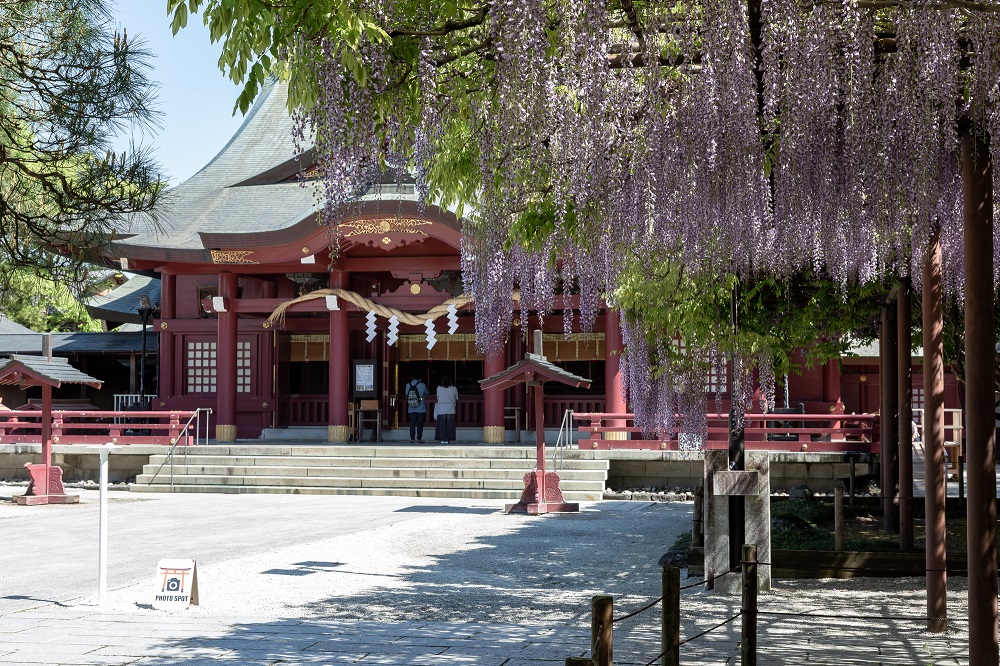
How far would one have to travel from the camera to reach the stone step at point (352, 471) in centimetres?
1775

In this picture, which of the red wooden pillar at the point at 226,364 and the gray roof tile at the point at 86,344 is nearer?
the red wooden pillar at the point at 226,364

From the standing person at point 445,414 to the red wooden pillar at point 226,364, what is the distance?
4.18 meters

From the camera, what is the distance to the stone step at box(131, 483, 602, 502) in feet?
55.6

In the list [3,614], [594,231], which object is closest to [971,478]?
[594,231]

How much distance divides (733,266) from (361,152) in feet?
10.1

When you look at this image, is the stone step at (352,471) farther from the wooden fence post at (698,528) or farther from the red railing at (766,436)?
the wooden fence post at (698,528)

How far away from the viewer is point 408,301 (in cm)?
2109

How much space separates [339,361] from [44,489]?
6459 mm

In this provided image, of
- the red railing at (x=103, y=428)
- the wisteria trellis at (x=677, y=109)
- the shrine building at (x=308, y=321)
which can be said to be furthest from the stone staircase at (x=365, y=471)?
the wisteria trellis at (x=677, y=109)

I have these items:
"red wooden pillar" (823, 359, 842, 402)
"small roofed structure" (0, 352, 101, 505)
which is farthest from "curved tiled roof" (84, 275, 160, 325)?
"red wooden pillar" (823, 359, 842, 402)

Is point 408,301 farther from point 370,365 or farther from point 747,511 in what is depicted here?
point 747,511

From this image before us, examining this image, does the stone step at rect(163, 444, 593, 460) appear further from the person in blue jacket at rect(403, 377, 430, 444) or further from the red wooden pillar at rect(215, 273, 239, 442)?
the person in blue jacket at rect(403, 377, 430, 444)

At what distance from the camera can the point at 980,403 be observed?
5191mm

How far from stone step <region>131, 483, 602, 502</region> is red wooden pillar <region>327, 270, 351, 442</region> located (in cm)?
313
